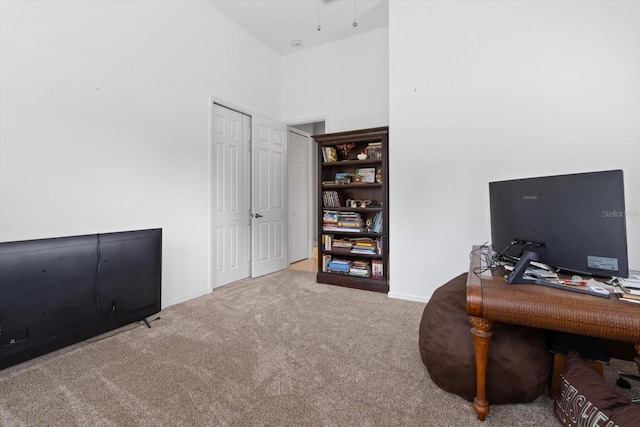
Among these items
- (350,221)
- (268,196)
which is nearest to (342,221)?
(350,221)

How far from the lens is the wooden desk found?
3.37ft

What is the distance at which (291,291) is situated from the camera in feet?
10.8

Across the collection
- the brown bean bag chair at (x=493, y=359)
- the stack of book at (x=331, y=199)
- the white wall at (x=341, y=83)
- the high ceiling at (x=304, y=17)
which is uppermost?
the high ceiling at (x=304, y=17)

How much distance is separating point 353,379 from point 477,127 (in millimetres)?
2519

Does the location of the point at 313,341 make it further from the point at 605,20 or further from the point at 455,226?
the point at 605,20

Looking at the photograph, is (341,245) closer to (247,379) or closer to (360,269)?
(360,269)

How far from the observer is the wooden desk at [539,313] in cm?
103

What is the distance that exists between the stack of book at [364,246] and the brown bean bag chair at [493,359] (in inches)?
71.2

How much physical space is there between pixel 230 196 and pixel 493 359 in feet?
10.4

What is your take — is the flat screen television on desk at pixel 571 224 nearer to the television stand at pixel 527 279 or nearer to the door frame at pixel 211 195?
the television stand at pixel 527 279

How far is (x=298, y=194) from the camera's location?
5.10 meters

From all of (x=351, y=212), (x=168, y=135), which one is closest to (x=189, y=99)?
(x=168, y=135)

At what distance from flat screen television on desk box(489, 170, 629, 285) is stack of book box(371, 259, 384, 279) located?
1.80 metres

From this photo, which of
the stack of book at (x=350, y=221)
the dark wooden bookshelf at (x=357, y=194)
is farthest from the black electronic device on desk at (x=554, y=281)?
the stack of book at (x=350, y=221)
